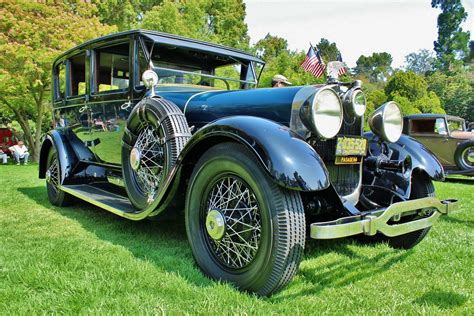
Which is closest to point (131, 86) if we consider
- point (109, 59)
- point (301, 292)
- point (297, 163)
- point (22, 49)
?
point (109, 59)

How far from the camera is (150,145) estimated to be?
3.41 meters

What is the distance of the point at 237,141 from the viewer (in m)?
2.50

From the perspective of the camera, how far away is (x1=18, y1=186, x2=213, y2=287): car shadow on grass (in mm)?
2791

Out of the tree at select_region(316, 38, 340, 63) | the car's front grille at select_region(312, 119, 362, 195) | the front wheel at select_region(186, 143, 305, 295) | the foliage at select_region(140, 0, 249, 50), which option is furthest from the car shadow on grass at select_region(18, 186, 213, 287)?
the tree at select_region(316, 38, 340, 63)

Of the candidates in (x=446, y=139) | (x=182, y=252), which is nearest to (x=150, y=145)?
(x=182, y=252)

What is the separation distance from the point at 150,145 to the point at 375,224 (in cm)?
201

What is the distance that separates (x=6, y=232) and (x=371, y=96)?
76.3ft

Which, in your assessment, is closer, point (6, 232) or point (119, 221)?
point (6, 232)

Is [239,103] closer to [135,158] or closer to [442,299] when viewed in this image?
[135,158]

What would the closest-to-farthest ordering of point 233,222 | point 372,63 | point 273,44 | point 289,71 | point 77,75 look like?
point 233,222 → point 77,75 → point 289,71 → point 273,44 → point 372,63

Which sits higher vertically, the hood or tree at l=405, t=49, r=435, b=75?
tree at l=405, t=49, r=435, b=75

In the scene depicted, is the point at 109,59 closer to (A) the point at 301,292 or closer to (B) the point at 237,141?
(B) the point at 237,141

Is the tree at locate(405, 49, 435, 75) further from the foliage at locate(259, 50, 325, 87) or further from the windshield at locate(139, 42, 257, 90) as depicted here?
the windshield at locate(139, 42, 257, 90)

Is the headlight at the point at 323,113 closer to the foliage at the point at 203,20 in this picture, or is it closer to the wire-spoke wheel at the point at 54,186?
the wire-spoke wheel at the point at 54,186
